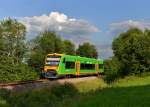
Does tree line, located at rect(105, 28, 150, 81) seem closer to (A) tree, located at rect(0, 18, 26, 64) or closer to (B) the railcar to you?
(B) the railcar

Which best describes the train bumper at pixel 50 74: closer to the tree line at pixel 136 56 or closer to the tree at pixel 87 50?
the tree line at pixel 136 56

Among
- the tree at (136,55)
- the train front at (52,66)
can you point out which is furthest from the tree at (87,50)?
the train front at (52,66)

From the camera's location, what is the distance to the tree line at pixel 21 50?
197 ft

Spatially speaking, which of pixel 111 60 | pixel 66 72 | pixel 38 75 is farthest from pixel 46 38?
pixel 66 72

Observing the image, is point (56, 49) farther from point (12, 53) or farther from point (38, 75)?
point (38, 75)

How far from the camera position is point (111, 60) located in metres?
83.1

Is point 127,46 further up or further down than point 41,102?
further up

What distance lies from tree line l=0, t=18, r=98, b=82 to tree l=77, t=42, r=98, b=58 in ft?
117

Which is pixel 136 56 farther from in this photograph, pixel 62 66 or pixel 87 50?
pixel 87 50

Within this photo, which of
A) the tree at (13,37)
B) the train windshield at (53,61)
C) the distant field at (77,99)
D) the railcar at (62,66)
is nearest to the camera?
the distant field at (77,99)

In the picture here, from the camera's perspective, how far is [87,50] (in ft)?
479

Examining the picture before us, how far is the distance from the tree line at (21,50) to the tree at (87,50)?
117 ft

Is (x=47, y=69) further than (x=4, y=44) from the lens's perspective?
No

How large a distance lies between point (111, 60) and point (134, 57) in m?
23.9
